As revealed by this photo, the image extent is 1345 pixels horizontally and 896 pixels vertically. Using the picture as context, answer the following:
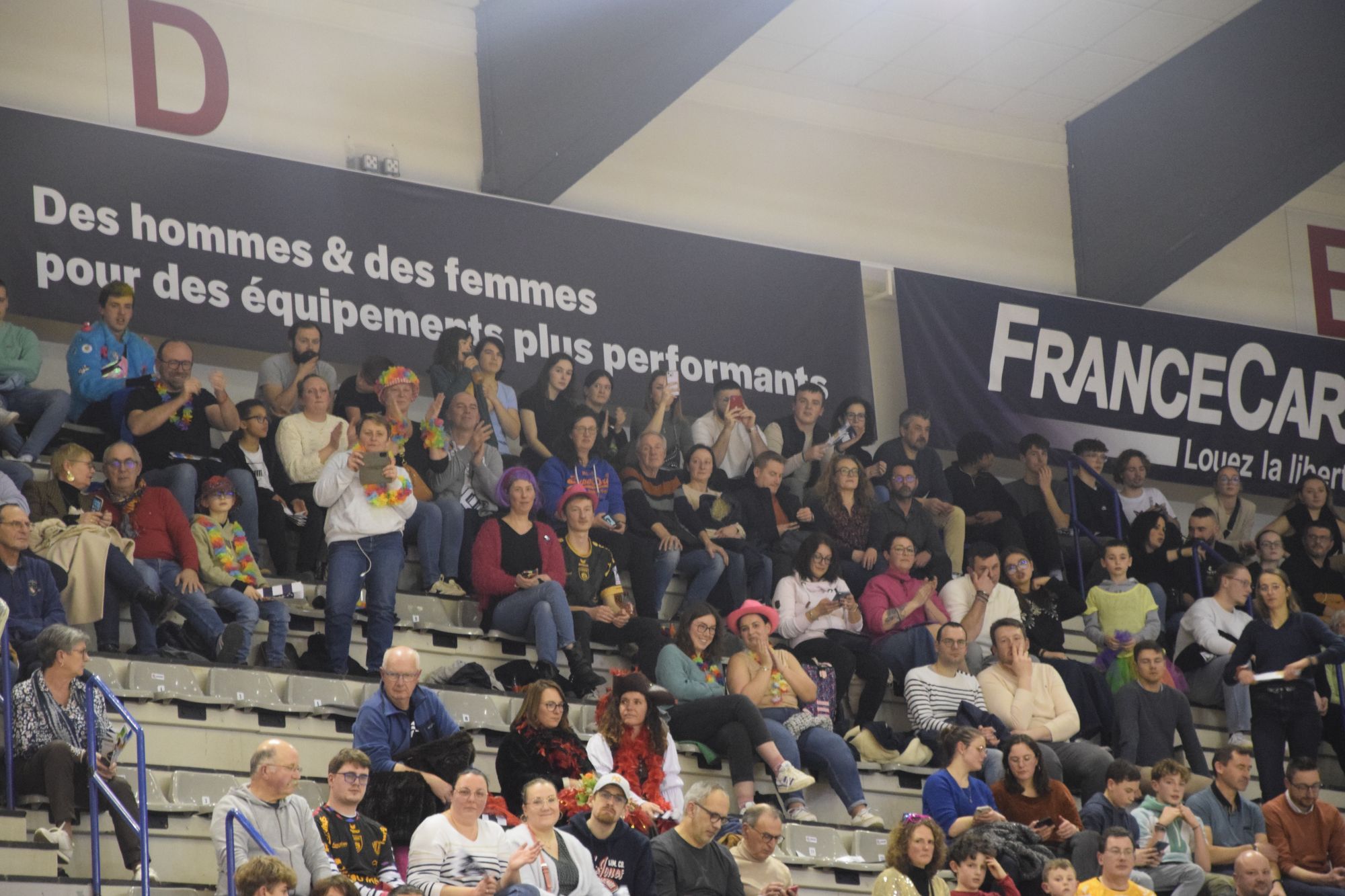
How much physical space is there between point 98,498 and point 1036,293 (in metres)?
6.34

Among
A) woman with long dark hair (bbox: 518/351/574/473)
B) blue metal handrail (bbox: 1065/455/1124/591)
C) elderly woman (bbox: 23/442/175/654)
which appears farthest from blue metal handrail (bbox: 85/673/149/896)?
blue metal handrail (bbox: 1065/455/1124/591)

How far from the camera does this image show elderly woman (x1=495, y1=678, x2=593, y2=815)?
6.66m

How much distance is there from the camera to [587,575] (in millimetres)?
8258

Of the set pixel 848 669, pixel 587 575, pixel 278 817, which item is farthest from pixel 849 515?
pixel 278 817

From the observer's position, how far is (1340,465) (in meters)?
12.3

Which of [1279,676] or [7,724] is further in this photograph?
[1279,676]

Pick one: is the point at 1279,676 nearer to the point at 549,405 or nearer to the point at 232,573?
the point at 549,405

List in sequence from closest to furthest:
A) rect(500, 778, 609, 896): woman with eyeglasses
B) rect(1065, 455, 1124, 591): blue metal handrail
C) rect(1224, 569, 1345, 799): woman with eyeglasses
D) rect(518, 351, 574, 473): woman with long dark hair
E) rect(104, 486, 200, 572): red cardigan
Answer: rect(500, 778, 609, 896): woman with eyeglasses < rect(104, 486, 200, 572): red cardigan < rect(1224, 569, 1345, 799): woman with eyeglasses < rect(518, 351, 574, 473): woman with long dark hair < rect(1065, 455, 1124, 591): blue metal handrail

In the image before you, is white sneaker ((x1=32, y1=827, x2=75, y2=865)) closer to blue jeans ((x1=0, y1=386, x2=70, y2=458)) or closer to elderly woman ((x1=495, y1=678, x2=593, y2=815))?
elderly woman ((x1=495, y1=678, x2=593, y2=815))

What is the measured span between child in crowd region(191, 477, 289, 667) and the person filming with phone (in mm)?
225

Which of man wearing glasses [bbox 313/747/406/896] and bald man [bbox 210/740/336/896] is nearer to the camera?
bald man [bbox 210/740/336/896]

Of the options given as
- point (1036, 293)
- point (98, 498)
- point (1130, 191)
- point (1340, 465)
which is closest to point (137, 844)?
point (98, 498)

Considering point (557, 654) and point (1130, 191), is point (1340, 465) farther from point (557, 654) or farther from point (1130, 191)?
point (557, 654)

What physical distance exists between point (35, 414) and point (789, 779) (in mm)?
3648
